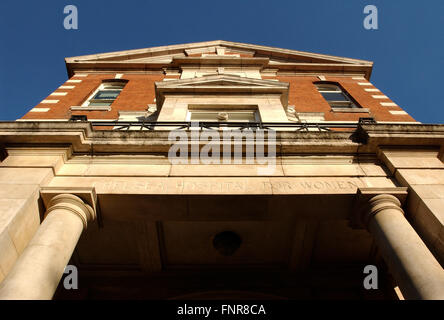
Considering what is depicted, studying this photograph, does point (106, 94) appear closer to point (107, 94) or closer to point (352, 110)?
point (107, 94)

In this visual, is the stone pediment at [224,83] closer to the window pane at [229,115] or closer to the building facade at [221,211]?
the window pane at [229,115]

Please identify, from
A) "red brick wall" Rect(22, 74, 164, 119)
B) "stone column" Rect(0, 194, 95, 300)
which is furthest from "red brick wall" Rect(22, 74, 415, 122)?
"stone column" Rect(0, 194, 95, 300)

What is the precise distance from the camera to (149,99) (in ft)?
46.6

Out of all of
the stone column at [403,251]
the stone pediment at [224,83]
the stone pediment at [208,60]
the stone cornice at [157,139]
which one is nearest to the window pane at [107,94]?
the stone pediment at [208,60]

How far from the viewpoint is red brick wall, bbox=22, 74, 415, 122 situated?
487 inches

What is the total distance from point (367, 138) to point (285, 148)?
1938mm

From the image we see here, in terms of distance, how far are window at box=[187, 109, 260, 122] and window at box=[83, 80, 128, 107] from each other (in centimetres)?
457

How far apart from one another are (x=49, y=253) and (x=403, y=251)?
5.69 m

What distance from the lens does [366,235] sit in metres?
8.41

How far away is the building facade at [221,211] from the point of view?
5684mm

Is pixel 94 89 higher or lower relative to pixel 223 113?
higher

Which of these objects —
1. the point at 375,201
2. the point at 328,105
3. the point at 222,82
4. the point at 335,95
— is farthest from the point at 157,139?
the point at 335,95
